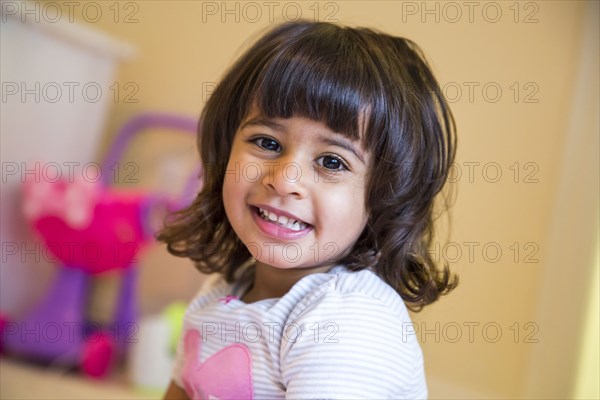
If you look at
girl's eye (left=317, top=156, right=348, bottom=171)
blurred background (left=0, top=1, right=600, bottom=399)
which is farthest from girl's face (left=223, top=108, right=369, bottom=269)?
blurred background (left=0, top=1, right=600, bottom=399)

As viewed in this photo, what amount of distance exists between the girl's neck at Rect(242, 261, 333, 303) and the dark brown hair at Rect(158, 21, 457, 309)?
0.19 ft

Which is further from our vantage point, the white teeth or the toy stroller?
the toy stroller

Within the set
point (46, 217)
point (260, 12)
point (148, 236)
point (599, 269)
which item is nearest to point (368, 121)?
point (599, 269)

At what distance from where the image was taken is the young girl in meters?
0.66

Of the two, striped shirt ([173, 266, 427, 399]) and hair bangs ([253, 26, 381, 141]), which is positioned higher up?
hair bangs ([253, 26, 381, 141])

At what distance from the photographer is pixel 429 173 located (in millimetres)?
818

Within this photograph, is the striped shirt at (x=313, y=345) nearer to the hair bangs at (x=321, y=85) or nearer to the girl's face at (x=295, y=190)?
the girl's face at (x=295, y=190)

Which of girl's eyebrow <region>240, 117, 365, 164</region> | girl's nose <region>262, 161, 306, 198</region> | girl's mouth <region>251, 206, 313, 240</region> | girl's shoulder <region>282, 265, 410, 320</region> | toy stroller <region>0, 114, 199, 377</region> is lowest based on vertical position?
toy stroller <region>0, 114, 199, 377</region>

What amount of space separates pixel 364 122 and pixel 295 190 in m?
0.12

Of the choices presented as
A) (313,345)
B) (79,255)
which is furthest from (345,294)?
(79,255)

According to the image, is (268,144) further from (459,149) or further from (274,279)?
(459,149)

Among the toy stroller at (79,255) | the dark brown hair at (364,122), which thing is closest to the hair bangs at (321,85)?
the dark brown hair at (364,122)

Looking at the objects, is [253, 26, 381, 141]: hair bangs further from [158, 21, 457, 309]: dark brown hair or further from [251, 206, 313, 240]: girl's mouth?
[251, 206, 313, 240]: girl's mouth

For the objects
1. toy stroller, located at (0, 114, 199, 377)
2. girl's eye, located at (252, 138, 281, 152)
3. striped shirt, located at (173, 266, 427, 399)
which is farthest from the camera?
toy stroller, located at (0, 114, 199, 377)
